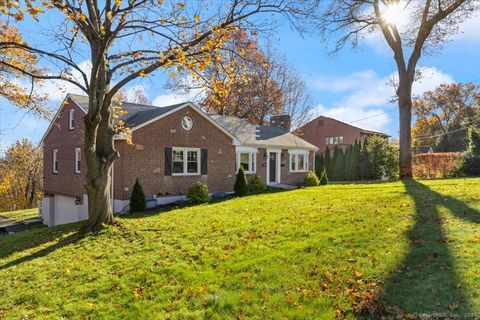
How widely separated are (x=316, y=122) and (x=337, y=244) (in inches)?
1448

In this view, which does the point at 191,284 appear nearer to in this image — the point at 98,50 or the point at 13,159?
the point at 98,50

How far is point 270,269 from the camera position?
18.5 feet

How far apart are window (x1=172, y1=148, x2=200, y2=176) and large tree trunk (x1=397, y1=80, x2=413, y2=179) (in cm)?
1089

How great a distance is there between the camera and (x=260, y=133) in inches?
920

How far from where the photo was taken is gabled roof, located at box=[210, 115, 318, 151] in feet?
68.9

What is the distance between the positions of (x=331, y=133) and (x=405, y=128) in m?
22.1

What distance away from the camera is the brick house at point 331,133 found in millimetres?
38781

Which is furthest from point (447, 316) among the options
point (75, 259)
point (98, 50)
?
point (98, 50)

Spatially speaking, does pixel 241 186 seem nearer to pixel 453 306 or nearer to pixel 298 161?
pixel 298 161

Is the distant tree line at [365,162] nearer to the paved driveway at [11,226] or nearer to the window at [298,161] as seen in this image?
the window at [298,161]

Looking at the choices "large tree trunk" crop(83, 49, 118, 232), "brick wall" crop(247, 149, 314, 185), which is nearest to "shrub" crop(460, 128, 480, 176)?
"brick wall" crop(247, 149, 314, 185)

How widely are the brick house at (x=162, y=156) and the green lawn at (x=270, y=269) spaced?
6.31 meters

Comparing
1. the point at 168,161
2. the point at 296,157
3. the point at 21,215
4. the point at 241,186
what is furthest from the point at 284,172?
the point at 21,215

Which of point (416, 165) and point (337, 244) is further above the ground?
point (416, 165)
